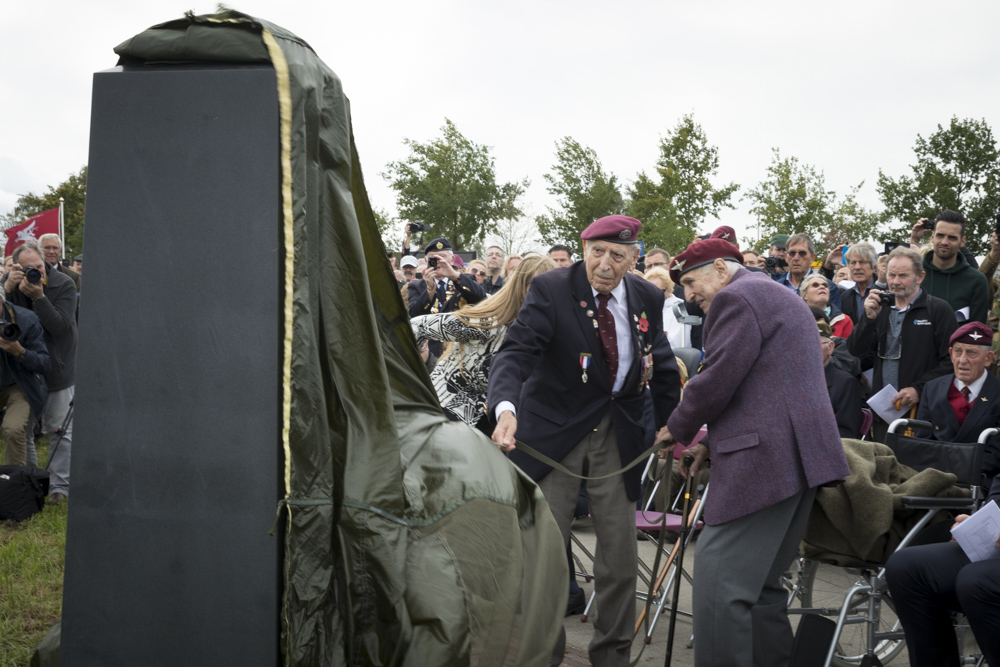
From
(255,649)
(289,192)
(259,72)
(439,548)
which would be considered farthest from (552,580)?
(259,72)

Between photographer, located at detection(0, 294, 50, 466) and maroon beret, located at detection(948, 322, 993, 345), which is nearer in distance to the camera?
maroon beret, located at detection(948, 322, 993, 345)

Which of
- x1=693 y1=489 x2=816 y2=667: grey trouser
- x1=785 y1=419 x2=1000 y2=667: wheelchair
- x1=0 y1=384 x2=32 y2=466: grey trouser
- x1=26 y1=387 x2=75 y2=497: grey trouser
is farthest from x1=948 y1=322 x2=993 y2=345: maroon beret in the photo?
x1=0 y1=384 x2=32 y2=466: grey trouser

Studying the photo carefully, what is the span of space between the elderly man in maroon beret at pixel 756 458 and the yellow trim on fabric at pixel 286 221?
73.5 inches

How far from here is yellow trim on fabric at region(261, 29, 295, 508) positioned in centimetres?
227

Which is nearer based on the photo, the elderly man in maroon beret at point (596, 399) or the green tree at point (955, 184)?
the elderly man in maroon beret at point (596, 399)

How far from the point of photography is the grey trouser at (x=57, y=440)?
7656 mm

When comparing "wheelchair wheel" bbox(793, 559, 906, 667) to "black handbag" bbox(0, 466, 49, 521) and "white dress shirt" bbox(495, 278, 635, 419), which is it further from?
"black handbag" bbox(0, 466, 49, 521)

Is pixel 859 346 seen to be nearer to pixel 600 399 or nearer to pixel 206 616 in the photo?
pixel 600 399

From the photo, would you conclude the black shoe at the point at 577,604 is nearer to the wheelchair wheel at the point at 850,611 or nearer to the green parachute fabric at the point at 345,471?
the wheelchair wheel at the point at 850,611

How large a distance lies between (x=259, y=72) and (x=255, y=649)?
1.49 m

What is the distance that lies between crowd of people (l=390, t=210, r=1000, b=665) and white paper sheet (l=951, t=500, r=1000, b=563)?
0.18 metres

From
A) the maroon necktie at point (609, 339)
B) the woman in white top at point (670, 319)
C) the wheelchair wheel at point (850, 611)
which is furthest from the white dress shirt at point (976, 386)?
the woman in white top at point (670, 319)

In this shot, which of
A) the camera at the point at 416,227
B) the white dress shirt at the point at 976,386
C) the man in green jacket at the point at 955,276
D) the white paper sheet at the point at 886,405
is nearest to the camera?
the white dress shirt at the point at 976,386

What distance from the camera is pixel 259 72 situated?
226cm
